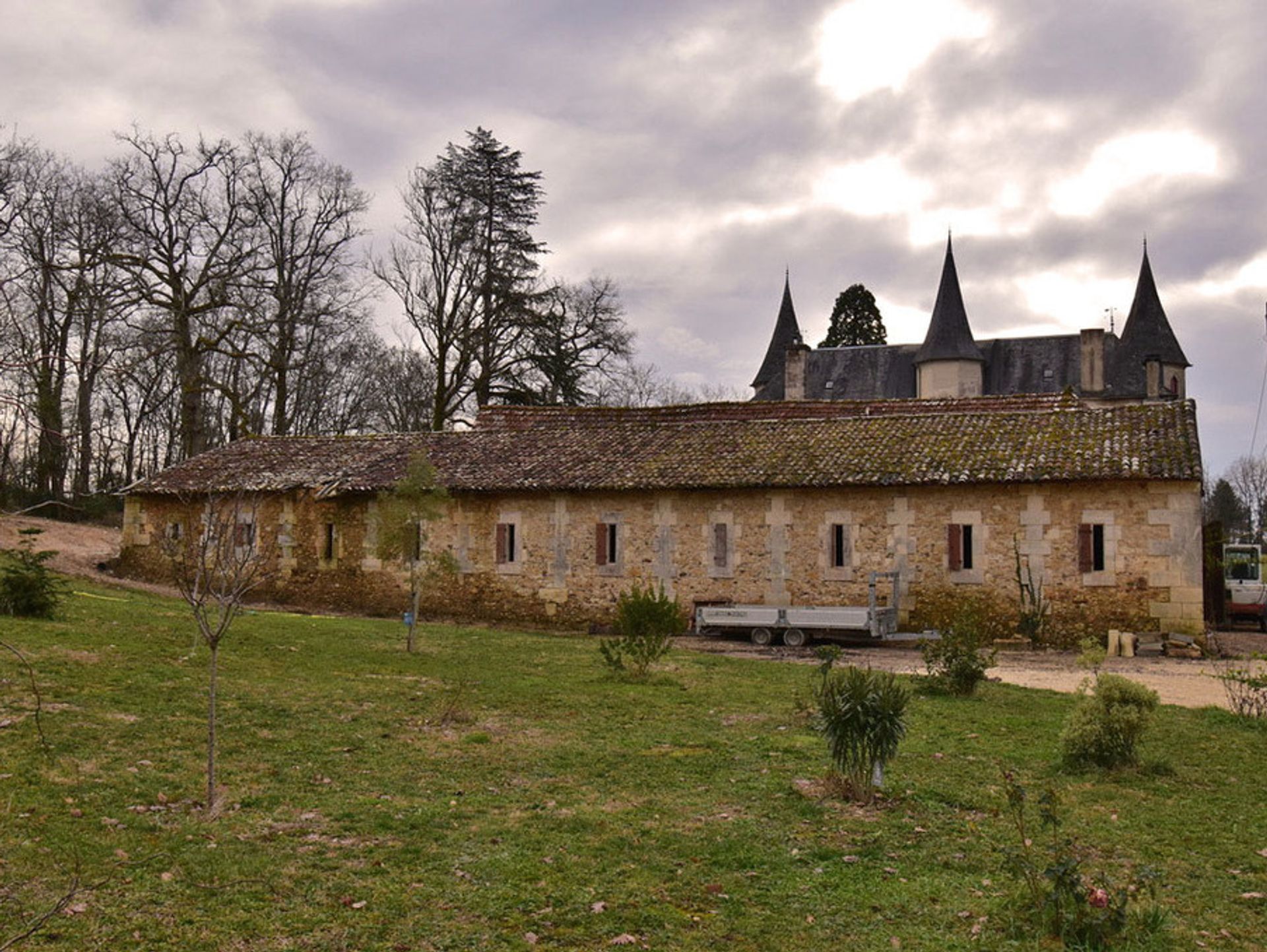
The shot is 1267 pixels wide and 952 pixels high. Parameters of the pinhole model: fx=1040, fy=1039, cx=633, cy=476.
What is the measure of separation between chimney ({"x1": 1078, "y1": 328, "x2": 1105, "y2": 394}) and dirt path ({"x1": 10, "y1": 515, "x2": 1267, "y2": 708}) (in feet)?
74.4

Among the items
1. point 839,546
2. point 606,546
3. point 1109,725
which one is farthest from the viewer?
point 606,546

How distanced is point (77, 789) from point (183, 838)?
1294 mm

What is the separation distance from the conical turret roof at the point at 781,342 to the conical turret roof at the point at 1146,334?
16324 mm

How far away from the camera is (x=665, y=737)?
1055 centimetres

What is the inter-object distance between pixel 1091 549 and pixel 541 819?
16110 mm

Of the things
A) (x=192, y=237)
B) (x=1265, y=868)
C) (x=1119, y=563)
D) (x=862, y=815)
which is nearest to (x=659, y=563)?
(x=1119, y=563)

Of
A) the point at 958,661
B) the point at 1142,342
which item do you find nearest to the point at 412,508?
the point at 958,661

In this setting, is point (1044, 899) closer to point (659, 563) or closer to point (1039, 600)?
point (1039, 600)

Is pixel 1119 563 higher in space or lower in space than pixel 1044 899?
higher

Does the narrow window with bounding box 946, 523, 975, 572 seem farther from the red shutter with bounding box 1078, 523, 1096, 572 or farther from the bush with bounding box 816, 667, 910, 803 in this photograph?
the bush with bounding box 816, 667, 910, 803

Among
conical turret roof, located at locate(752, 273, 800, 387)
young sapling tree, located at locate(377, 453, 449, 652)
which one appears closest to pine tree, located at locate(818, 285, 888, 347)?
conical turret roof, located at locate(752, 273, 800, 387)

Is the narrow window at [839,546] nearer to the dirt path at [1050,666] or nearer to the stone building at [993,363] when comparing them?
the dirt path at [1050,666]

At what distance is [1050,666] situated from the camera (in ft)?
58.7

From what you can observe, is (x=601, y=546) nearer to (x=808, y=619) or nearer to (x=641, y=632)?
(x=808, y=619)
